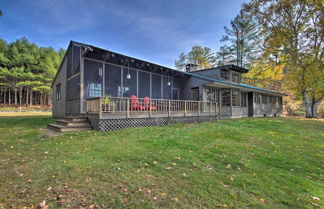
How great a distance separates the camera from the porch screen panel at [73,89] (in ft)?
29.3

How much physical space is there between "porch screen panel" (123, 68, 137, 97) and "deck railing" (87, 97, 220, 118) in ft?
2.12

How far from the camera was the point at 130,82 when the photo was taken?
415 inches

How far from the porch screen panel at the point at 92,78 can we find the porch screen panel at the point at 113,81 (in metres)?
0.37

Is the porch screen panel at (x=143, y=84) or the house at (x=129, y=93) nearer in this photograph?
the house at (x=129, y=93)

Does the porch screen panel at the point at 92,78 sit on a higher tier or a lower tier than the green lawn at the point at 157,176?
higher

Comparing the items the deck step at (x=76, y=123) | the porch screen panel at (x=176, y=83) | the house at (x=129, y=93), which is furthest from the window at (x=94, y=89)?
the porch screen panel at (x=176, y=83)

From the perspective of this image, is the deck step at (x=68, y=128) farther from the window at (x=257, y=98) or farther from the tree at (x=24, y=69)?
the tree at (x=24, y=69)

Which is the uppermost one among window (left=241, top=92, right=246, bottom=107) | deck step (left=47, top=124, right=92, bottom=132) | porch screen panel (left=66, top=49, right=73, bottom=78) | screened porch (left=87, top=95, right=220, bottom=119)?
porch screen panel (left=66, top=49, right=73, bottom=78)

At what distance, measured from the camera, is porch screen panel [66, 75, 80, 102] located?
8938 mm

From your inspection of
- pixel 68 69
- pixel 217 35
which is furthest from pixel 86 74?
pixel 217 35

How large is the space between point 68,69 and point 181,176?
10.9 meters

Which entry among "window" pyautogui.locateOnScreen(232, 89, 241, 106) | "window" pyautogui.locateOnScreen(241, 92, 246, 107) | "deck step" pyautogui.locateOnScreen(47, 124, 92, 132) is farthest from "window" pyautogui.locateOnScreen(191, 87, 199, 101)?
"deck step" pyautogui.locateOnScreen(47, 124, 92, 132)

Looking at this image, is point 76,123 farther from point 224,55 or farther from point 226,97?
point 224,55

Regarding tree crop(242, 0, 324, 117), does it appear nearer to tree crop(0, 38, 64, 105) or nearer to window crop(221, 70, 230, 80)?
window crop(221, 70, 230, 80)
